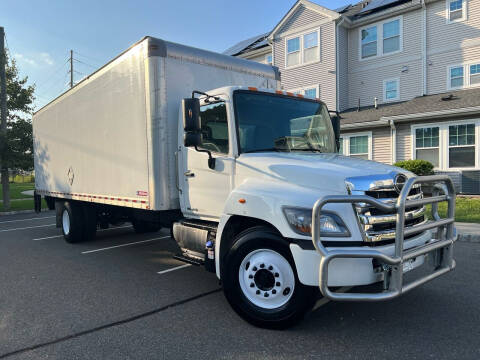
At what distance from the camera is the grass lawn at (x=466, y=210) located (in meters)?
9.19

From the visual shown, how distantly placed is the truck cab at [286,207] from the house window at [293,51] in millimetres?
15865

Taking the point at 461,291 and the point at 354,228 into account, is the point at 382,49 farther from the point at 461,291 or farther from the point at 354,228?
the point at 354,228

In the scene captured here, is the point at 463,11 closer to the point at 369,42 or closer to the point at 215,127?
the point at 369,42

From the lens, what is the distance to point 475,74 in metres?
15.2

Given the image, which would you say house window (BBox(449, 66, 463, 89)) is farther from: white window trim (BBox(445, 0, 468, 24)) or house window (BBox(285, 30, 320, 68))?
house window (BBox(285, 30, 320, 68))

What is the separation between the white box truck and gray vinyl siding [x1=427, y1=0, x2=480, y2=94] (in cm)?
1306

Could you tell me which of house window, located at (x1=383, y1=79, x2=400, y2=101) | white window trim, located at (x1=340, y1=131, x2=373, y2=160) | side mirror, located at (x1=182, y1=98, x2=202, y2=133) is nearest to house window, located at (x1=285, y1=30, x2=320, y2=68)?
house window, located at (x1=383, y1=79, x2=400, y2=101)

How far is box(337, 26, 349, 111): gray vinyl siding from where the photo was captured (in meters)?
18.4

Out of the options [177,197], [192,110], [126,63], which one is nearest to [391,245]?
[192,110]

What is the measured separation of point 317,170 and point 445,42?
16.0 metres

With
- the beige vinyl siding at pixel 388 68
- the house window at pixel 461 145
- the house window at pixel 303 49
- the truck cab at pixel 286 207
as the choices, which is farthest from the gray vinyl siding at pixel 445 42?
the truck cab at pixel 286 207

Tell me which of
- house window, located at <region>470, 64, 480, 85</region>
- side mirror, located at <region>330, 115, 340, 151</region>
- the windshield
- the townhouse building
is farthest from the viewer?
house window, located at <region>470, 64, 480, 85</region>

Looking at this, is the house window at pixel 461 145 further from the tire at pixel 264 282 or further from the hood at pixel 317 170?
the tire at pixel 264 282

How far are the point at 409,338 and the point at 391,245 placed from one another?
35.2 inches
